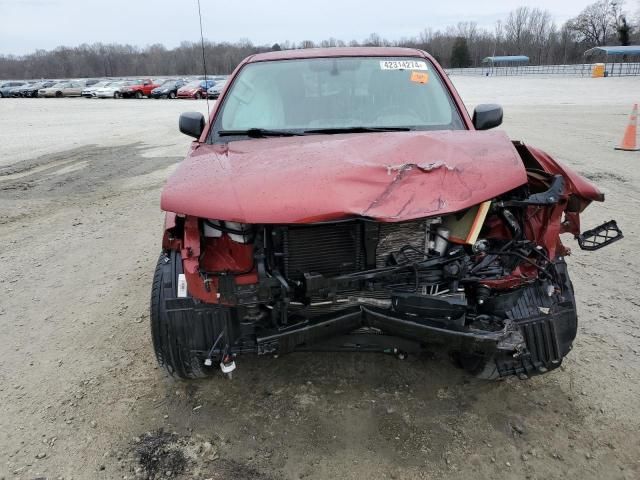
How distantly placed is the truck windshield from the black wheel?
49.3 inches

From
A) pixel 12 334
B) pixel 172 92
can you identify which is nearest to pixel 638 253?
pixel 12 334

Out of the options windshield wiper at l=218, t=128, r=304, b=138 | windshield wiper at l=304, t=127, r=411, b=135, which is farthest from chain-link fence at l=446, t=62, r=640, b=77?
windshield wiper at l=218, t=128, r=304, b=138

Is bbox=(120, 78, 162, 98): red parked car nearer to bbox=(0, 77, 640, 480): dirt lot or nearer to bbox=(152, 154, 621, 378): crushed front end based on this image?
bbox=(0, 77, 640, 480): dirt lot

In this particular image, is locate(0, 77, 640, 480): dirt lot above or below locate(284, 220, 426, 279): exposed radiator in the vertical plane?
below

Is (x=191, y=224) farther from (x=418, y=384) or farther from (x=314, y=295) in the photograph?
(x=418, y=384)

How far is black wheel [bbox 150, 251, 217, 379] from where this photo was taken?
2.62 metres

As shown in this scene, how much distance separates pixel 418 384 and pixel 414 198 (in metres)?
1.37

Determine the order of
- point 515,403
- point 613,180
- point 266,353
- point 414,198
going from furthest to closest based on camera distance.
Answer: point 613,180 < point 515,403 < point 266,353 < point 414,198

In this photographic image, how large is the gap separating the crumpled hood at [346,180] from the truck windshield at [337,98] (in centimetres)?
76

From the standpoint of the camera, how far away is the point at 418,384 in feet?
10.3

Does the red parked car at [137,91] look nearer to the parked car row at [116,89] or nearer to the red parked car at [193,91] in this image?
the parked car row at [116,89]

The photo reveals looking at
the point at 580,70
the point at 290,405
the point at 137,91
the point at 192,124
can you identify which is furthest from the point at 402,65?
the point at 580,70

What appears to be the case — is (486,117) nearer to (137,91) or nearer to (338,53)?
(338,53)

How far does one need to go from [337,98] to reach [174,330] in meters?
2.08
